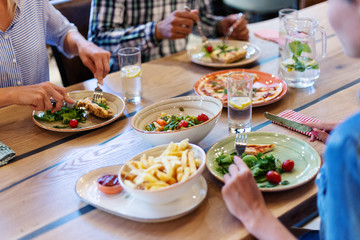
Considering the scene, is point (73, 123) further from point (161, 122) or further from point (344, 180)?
point (344, 180)

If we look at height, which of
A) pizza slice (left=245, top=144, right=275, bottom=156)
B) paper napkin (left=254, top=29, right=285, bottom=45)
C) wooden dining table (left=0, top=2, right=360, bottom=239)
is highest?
paper napkin (left=254, top=29, right=285, bottom=45)

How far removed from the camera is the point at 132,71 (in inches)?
67.3

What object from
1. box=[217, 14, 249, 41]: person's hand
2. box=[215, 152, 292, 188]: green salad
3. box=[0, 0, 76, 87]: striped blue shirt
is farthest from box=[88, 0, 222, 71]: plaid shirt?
box=[215, 152, 292, 188]: green salad

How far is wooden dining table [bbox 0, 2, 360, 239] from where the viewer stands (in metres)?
1.01

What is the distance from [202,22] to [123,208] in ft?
5.85

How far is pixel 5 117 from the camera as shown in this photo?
5.33ft

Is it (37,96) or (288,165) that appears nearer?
(288,165)

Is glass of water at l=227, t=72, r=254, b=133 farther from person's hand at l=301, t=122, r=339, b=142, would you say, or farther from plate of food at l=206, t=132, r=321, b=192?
person's hand at l=301, t=122, r=339, b=142

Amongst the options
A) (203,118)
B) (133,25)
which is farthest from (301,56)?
(133,25)

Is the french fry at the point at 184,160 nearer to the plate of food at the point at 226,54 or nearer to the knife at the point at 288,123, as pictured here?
the knife at the point at 288,123

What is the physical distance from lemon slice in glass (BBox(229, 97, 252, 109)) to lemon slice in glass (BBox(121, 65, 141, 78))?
474 mm

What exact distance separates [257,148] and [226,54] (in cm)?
85

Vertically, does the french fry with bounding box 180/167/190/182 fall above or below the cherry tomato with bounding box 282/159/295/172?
above

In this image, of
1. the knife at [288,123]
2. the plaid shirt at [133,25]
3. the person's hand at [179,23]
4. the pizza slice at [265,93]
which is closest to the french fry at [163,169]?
the knife at [288,123]
